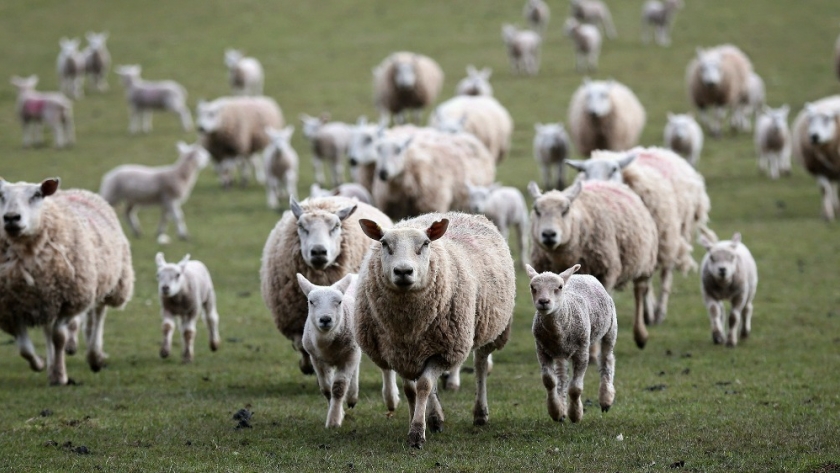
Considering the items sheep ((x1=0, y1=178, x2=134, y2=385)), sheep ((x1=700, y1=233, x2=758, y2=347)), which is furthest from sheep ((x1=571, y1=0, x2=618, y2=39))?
sheep ((x1=0, y1=178, x2=134, y2=385))

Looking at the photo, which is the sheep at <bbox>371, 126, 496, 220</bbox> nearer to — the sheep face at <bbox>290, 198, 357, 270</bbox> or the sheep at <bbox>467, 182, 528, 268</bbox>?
the sheep at <bbox>467, 182, 528, 268</bbox>

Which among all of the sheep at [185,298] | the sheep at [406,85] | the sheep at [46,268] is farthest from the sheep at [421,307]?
the sheep at [406,85]

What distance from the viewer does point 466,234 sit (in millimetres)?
8500

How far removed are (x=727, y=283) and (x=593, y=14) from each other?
26.9 meters

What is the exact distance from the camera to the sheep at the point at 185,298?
1115cm

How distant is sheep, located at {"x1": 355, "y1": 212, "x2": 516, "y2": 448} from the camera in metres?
7.42

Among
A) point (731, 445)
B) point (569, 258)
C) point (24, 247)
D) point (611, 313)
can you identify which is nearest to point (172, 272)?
point (24, 247)

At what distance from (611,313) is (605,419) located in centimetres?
76

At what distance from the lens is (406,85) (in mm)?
25891

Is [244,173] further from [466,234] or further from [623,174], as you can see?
[466,234]

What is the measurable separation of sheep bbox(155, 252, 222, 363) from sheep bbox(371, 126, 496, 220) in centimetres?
342

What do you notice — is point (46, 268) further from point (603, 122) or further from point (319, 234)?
point (603, 122)

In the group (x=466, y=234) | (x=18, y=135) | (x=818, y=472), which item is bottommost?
(x=18, y=135)

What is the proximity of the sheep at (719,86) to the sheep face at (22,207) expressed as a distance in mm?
18651
